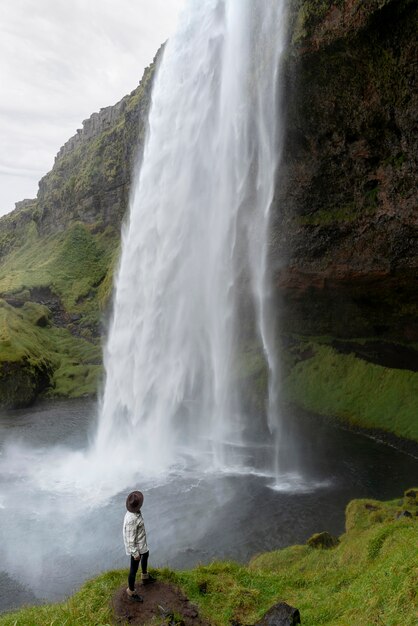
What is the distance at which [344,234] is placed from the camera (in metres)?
30.2

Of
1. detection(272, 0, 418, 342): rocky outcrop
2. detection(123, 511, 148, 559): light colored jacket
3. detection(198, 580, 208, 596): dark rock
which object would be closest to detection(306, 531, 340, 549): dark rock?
detection(198, 580, 208, 596): dark rock

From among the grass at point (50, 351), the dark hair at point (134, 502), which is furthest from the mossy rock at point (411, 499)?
the grass at point (50, 351)

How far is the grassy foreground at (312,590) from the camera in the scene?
735 centimetres

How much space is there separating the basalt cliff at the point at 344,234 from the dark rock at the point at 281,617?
21.4 meters

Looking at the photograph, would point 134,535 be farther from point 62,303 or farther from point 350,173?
point 62,303

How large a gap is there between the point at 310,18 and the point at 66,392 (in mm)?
34362

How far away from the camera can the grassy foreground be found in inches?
289

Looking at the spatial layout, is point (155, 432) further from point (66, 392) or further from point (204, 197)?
point (66, 392)

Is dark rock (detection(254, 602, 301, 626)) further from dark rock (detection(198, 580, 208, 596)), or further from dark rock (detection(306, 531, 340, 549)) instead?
dark rock (detection(306, 531, 340, 549))

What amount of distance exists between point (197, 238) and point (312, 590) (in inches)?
972

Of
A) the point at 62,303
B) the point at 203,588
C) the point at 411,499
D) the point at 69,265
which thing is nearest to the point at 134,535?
the point at 203,588

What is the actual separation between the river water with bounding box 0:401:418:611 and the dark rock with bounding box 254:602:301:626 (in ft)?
27.0

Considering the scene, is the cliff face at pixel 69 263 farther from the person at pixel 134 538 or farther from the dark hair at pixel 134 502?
the dark hair at pixel 134 502

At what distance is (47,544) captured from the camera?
1723 centimetres
